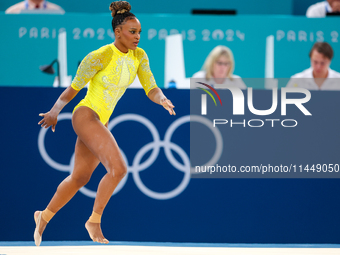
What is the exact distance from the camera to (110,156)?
3.39m

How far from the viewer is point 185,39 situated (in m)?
6.09

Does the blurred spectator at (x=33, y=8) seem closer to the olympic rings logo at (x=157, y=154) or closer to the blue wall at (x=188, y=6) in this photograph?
the blue wall at (x=188, y=6)

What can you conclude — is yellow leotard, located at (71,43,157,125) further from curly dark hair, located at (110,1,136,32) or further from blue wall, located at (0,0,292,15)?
blue wall, located at (0,0,292,15)

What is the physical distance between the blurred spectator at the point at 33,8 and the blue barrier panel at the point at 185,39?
0.14 meters

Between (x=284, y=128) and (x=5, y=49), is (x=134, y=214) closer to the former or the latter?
(x=284, y=128)

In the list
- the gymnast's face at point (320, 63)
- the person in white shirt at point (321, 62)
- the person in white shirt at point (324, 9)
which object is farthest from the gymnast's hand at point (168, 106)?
the person in white shirt at point (324, 9)

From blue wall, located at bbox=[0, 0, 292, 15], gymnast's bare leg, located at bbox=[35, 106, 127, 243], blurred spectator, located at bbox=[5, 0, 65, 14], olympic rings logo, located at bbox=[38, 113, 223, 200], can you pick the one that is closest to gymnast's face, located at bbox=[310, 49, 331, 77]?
olympic rings logo, located at bbox=[38, 113, 223, 200]

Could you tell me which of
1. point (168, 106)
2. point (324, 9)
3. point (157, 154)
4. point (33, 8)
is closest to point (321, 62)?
point (324, 9)

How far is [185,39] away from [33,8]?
218 cm

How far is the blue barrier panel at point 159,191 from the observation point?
15.1ft

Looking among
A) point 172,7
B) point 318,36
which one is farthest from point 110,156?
point 172,7

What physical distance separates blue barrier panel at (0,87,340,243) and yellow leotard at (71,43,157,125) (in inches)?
37.9

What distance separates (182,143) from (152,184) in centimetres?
54

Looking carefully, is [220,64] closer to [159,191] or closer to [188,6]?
[159,191]
